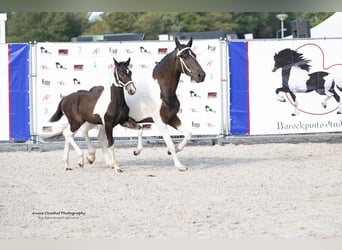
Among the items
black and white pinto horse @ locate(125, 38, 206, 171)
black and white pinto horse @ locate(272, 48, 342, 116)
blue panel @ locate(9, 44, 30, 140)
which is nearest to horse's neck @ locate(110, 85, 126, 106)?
black and white pinto horse @ locate(125, 38, 206, 171)

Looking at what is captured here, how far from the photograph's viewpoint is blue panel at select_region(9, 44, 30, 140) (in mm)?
12594

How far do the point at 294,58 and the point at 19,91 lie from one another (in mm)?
5154

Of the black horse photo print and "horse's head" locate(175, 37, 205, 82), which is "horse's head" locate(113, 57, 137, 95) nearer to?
"horse's head" locate(175, 37, 205, 82)

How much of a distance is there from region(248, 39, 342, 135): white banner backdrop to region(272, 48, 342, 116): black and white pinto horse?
0.07m

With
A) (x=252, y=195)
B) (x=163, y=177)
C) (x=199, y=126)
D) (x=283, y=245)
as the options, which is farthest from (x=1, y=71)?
Result: (x=283, y=245)

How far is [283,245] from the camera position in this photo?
4.08 metres

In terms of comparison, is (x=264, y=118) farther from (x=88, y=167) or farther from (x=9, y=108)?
(x=9, y=108)

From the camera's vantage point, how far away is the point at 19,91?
41.4ft

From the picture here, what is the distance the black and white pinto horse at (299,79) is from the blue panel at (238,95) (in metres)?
0.59

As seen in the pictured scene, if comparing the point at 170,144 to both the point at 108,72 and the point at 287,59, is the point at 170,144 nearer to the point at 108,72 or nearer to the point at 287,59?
the point at 108,72

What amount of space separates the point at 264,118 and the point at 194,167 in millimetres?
3088

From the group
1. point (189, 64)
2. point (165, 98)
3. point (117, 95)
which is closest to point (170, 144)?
point (165, 98)

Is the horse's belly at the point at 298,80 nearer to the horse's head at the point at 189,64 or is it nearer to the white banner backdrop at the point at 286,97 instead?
the white banner backdrop at the point at 286,97

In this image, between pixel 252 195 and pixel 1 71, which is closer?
pixel 252 195
